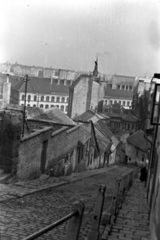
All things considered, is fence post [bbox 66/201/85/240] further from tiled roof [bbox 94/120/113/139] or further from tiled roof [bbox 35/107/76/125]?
tiled roof [bbox 94/120/113/139]

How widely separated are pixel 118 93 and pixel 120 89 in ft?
15.0

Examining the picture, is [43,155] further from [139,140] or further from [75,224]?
[139,140]

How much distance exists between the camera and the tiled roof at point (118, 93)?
65938 millimetres

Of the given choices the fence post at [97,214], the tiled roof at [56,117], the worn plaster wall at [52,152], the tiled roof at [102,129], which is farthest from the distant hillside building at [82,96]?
the fence post at [97,214]

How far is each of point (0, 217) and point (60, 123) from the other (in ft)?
57.8

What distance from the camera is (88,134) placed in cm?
2812

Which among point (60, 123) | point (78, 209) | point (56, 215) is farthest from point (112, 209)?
point (60, 123)

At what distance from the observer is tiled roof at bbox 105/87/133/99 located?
65.9 m

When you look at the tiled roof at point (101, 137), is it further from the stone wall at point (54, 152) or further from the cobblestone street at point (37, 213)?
the cobblestone street at point (37, 213)

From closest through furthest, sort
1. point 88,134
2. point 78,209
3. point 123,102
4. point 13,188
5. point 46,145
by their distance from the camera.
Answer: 1. point 78,209
2. point 13,188
3. point 46,145
4. point 88,134
5. point 123,102

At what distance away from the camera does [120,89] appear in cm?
7481

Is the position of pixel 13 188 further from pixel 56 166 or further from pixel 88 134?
pixel 88 134

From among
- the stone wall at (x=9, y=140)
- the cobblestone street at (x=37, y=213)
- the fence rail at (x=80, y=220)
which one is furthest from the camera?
the stone wall at (x=9, y=140)

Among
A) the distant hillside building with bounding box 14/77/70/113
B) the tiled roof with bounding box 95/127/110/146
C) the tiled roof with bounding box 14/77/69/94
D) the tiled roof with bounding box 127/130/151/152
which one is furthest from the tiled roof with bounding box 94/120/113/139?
the tiled roof with bounding box 14/77/69/94
